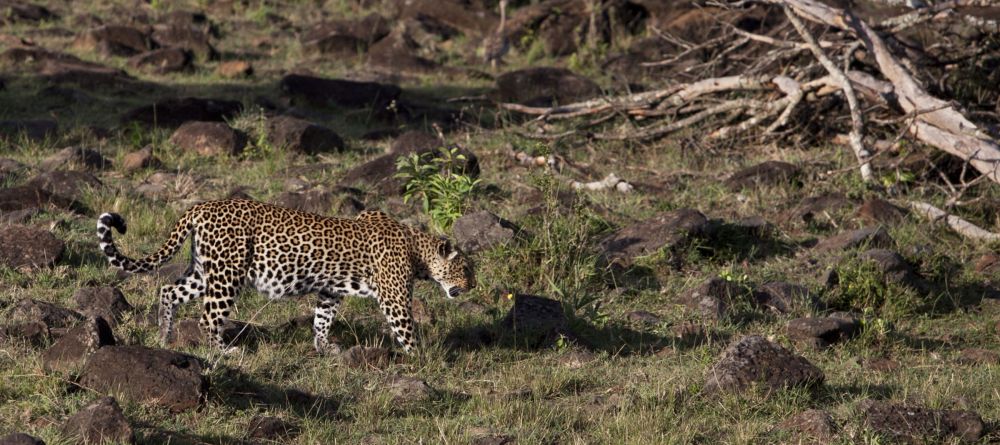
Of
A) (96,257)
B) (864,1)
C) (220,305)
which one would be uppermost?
(220,305)

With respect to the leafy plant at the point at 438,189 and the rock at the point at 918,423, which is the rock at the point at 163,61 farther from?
the rock at the point at 918,423

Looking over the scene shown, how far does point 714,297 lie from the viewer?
11.2m

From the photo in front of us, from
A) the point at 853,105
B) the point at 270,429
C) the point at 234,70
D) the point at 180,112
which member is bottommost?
the point at 234,70

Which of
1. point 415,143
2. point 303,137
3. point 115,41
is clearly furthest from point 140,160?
point 115,41

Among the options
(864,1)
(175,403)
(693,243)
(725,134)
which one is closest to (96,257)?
(175,403)

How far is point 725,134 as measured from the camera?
53.7 ft

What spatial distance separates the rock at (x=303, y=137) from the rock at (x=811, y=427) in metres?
8.94

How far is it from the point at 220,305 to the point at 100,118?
9.14 meters

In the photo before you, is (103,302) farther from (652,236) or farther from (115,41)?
(115,41)

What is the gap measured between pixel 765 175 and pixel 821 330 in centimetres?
469

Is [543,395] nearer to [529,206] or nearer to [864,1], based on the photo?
[529,206]

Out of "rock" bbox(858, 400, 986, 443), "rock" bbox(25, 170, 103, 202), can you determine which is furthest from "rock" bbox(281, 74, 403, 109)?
"rock" bbox(858, 400, 986, 443)

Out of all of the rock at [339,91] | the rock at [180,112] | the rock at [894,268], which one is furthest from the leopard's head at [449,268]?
the rock at [339,91]

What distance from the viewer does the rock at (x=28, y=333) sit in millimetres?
8805
